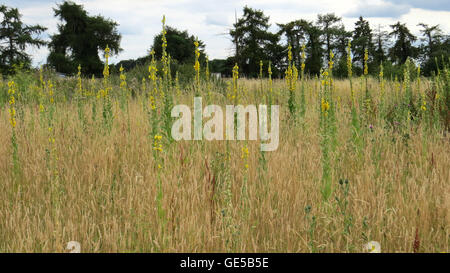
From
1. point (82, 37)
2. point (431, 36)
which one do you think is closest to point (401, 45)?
point (431, 36)

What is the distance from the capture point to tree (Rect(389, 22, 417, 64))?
41812mm

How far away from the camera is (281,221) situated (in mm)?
2441

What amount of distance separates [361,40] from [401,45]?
4.93 metres

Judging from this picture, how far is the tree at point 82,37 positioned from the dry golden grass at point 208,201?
34664 millimetres

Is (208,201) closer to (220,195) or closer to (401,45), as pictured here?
(220,195)

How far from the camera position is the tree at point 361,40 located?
140ft

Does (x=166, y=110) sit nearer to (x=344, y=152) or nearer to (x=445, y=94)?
(x=344, y=152)

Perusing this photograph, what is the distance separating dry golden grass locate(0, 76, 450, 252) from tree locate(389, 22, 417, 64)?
43759mm

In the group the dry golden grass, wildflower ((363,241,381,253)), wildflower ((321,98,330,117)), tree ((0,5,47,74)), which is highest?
tree ((0,5,47,74))

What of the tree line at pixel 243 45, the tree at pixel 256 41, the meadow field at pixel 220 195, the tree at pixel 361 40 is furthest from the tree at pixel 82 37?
the meadow field at pixel 220 195

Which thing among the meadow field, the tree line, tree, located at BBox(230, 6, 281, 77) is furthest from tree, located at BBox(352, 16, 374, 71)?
the meadow field

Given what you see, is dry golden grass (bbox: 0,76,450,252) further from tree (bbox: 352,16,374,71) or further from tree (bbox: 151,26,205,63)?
tree (bbox: 352,16,374,71)

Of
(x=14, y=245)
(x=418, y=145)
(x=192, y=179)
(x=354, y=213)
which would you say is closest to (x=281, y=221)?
(x=354, y=213)

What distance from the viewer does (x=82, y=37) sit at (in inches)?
1420
